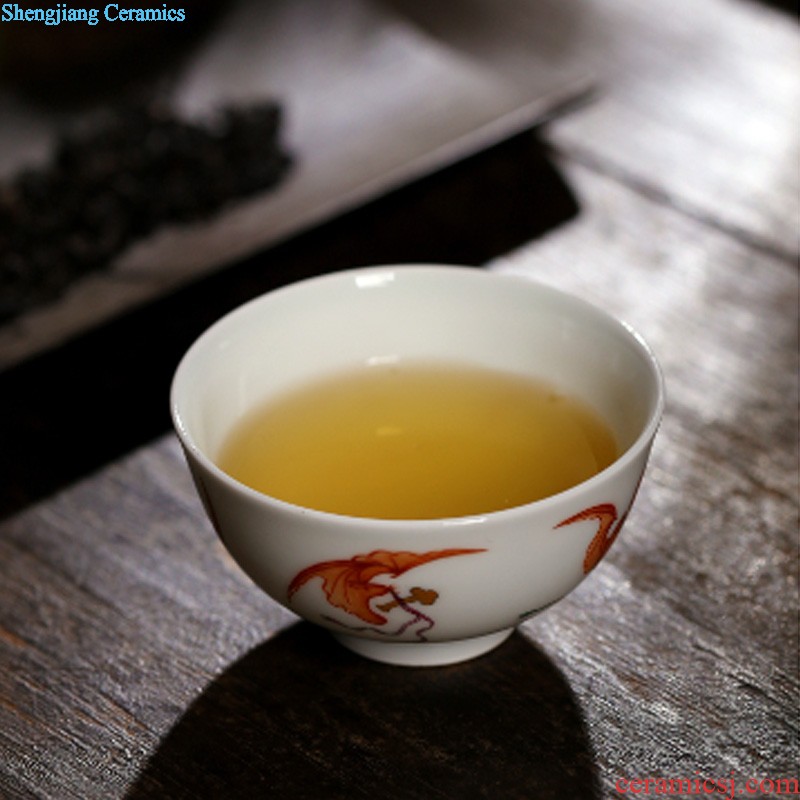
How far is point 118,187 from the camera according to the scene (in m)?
1.24

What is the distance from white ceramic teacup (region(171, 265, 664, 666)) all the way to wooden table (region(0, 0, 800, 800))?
0.15 feet

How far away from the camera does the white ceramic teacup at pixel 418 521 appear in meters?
0.60

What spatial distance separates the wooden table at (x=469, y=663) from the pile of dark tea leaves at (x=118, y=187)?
0.12 m

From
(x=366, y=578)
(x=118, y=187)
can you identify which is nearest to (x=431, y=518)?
(x=366, y=578)

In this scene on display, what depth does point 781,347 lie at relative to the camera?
1.00m

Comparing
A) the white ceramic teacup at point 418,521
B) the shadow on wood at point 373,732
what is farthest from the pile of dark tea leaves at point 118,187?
the shadow on wood at point 373,732

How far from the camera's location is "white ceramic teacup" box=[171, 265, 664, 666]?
0.60 meters

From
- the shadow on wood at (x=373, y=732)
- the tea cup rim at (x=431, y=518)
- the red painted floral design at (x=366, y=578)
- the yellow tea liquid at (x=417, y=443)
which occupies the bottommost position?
the shadow on wood at (x=373, y=732)

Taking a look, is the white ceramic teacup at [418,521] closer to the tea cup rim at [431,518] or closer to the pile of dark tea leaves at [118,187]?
the tea cup rim at [431,518]

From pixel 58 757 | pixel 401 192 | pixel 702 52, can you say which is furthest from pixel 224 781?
pixel 702 52

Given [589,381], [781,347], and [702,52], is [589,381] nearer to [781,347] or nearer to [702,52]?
[781,347]

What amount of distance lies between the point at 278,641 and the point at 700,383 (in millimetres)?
392

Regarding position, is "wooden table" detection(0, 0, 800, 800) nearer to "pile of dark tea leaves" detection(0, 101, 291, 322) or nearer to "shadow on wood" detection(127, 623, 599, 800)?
"shadow on wood" detection(127, 623, 599, 800)

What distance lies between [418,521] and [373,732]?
0.46ft
